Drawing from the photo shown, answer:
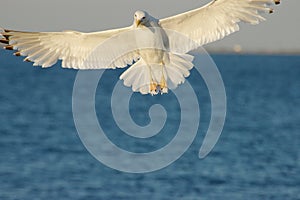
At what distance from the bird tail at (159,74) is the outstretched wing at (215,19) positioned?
1.05 ft

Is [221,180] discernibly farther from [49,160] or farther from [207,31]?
[207,31]

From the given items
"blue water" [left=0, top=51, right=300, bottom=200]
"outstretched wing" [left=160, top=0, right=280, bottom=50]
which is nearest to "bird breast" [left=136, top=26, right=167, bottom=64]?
"outstretched wing" [left=160, top=0, right=280, bottom=50]

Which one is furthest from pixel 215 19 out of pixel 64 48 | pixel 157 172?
pixel 157 172

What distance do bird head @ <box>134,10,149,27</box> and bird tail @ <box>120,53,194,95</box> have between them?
55cm

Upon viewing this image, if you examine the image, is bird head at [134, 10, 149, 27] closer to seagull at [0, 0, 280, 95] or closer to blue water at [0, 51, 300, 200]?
seagull at [0, 0, 280, 95]

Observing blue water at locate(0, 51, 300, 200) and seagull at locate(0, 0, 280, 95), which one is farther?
blue water at locate(0, 51, 300, 200)

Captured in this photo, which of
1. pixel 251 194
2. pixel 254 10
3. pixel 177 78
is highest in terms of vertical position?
pixel 254 10

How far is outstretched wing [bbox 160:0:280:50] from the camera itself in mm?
10734

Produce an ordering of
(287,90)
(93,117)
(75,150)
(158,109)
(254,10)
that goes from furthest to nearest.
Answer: (287,90) < (158,109) < (93,117) < (75,150) < (254,10)

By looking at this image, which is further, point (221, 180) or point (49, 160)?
point (49, 160)

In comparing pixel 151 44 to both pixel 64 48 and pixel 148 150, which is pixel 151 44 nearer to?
pixel 64 48

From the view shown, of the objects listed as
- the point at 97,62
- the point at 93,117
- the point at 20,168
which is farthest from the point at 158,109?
the point at 97,62

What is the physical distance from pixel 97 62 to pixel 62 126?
83.7ft

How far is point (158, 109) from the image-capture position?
151 ft
